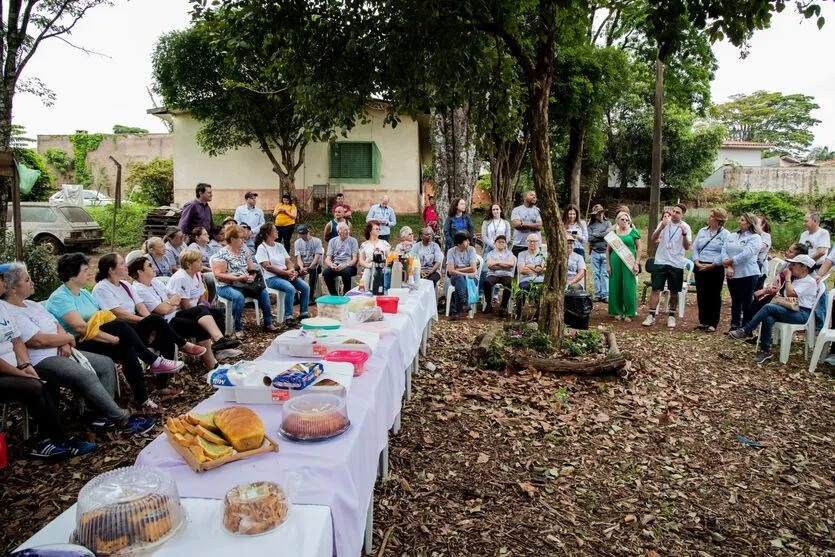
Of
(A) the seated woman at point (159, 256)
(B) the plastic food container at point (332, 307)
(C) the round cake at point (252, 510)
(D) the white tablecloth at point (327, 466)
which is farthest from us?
(A) the seated woman at point (159, 256)

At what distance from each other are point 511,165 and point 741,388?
12.0 meters

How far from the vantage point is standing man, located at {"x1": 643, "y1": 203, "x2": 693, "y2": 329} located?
8.00 meters

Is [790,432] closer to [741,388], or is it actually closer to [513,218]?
[741,388]

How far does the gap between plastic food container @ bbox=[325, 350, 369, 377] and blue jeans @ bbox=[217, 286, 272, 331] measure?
4.05m

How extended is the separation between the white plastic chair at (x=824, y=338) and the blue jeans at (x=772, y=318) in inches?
9.7

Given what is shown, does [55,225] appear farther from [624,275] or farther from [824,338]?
[824,338]

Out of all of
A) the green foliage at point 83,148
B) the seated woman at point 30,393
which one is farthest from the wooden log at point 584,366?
the green foliage at point 83,148

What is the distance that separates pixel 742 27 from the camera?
397cm

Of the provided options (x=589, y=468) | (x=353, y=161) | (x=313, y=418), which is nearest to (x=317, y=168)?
(x=353, y=161)

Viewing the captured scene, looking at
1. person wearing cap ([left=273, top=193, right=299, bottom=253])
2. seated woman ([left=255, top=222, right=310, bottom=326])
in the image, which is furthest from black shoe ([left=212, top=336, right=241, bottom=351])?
person wearing cap ([left=273, top=193, right=299, bottom=253])

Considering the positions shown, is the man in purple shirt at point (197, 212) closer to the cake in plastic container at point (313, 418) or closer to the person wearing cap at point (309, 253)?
the person wearing cap at point (309, 253)

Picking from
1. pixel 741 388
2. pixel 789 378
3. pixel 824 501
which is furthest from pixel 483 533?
pixel 789 378

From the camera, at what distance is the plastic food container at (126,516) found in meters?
1.55

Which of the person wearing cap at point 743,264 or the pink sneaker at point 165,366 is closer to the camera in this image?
the pink sneaker at point 165,366
